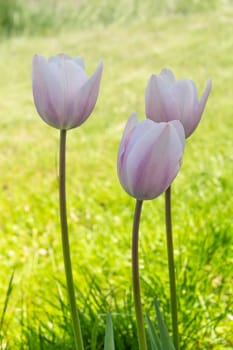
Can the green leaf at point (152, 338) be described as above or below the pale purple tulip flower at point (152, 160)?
below

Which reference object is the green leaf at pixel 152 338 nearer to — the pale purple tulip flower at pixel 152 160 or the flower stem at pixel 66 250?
the flower stem at pixel 66 250

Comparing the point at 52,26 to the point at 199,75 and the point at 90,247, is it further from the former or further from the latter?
the point at 90,247

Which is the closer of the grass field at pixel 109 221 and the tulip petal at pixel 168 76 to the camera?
the tulip petal at pixel 168 76

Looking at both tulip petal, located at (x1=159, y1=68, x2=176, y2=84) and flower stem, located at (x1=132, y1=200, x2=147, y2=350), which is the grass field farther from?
tulip petal, located at (x1=159, y1=68, x2=176, y2=84)

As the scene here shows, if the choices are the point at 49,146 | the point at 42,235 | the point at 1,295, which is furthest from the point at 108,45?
the point at 1,295

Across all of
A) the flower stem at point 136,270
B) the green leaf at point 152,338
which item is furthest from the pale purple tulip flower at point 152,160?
the green leaf at point 152,338

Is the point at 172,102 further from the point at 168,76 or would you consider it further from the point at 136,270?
the point at 136,270
